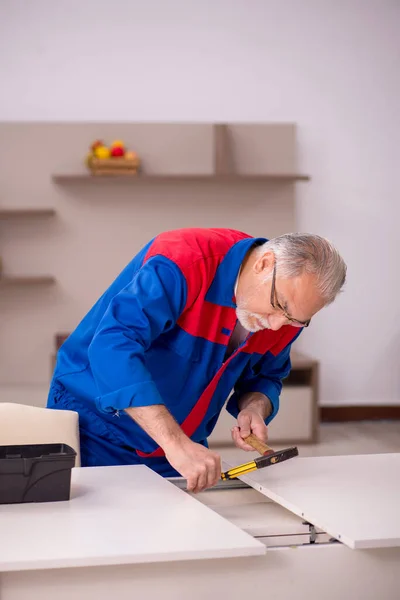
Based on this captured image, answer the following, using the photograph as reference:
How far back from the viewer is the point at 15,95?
5.30m

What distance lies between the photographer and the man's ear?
1.93 m

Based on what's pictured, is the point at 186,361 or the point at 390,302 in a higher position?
the point at 186,361

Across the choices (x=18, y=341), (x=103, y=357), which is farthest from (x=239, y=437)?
(x=18, y=341)

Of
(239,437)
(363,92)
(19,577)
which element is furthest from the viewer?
(363,92)

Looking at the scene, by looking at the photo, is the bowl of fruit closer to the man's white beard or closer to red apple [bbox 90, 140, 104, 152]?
red apple [bbox 90, 140, 104, 152]

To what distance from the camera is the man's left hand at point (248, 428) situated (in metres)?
2.16

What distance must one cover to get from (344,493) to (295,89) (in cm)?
421

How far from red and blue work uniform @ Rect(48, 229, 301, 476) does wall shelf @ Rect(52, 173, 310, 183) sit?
3061 millimetres

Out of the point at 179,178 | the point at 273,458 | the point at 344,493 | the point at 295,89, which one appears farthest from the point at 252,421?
the point at 295,89

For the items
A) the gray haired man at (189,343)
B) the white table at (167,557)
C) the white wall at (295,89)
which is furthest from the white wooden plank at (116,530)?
the white wall at (295,89)

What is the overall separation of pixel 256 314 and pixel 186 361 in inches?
8.3

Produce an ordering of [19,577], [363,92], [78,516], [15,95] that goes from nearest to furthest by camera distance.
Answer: [19,577]
[78,516]
[15,95]
[363,92]

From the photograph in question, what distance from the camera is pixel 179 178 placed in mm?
5324

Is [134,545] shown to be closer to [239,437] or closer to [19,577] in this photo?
[19,577]
